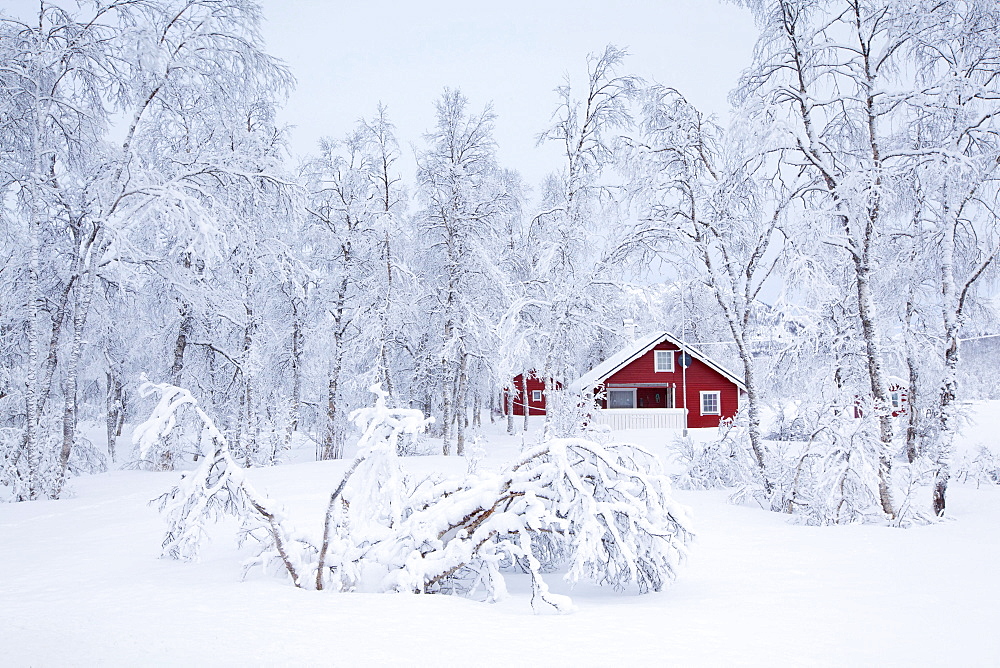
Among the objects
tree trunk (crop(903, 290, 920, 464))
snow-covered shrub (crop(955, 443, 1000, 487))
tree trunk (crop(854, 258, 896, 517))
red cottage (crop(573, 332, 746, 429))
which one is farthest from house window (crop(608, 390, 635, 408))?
tree trunk (crop(854, 258, 896, 517))

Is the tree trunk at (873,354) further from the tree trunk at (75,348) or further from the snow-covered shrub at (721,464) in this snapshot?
the tree trunk at (75,348)

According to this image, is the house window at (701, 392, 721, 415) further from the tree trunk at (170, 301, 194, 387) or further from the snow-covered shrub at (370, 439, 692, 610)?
the snow-covered shrub at (370, 439, 692, 610)

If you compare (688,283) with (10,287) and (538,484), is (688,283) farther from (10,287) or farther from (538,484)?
(10,287)

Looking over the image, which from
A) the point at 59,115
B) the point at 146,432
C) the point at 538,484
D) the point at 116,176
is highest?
the point at 59,115

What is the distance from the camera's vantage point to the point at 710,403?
32375 millimetres

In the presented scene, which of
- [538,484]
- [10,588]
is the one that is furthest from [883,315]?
→ [10,588]

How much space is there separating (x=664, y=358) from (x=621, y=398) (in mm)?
6705

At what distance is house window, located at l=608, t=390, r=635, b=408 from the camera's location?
3759 centimetres

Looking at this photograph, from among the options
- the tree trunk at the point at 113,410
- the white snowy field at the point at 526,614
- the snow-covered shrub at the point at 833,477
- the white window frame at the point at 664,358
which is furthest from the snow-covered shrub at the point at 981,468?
the tree trunk at the point at 113,410

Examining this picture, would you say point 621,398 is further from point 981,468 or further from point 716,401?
point 981,468

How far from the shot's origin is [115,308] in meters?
→ 15.1

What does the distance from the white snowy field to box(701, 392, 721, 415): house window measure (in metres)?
25.1

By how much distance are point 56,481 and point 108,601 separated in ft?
26.7

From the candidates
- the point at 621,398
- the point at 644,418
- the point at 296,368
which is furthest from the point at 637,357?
the point at 296,368
